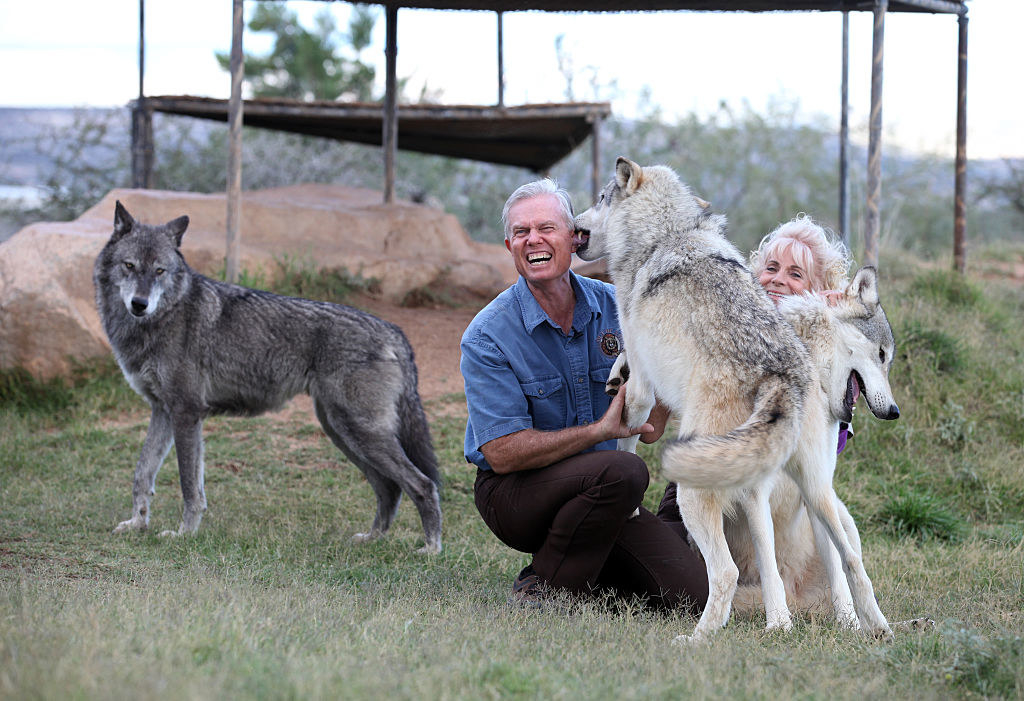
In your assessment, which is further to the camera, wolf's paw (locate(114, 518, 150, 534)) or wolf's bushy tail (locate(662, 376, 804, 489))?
wolf's paw (locate(114, 518, 150, 534))

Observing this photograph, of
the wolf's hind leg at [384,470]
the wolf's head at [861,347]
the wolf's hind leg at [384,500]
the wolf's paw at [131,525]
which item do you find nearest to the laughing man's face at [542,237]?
the wolf's head at [861,347]

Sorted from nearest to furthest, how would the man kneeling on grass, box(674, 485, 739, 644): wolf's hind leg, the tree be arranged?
box(674, 485, 739, 644): wolf's hind leg, the man kneeling on grass, the tree

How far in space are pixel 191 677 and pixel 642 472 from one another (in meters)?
2.21

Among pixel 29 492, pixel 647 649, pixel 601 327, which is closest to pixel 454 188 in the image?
pixel 29 492

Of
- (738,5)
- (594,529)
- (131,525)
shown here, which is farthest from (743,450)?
(738,5)

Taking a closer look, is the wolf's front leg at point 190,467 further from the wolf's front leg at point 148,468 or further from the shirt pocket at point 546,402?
the shirt pocket at point 546,402

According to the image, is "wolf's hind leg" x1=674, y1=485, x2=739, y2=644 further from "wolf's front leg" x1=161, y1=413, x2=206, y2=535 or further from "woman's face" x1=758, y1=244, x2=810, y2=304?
"wolf's front leg" x1=161, y1=413, x2=206, y2=535

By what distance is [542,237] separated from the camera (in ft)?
13.8

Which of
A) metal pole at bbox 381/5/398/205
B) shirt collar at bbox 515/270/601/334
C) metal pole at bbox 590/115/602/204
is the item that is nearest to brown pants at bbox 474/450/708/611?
shirt collar at bbox 515/270/601/334

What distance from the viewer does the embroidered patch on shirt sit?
4.46m

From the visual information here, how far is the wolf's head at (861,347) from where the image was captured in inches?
146

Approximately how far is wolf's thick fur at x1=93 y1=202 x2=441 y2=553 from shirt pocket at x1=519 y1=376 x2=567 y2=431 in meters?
1.69

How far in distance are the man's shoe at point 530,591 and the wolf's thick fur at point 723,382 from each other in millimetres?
870

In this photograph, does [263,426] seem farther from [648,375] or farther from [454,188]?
[454,188]
